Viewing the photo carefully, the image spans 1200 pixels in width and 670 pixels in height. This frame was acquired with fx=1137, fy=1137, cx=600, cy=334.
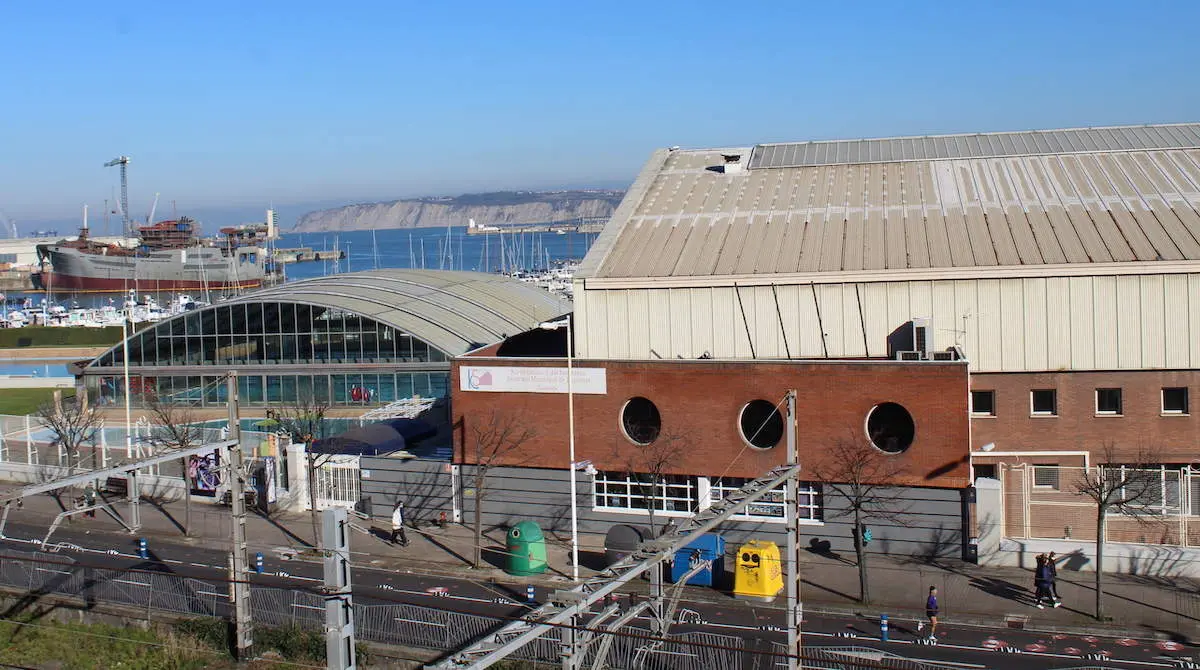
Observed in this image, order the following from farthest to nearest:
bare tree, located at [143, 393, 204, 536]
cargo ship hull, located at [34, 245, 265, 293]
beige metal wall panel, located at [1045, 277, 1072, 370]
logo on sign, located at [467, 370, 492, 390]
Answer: cargo ship hull, located at [34, 245, 265, 293], bare tree, located at [143, 393, 204, 536], logo on sign, located at [467, 370, 492, 390], beige metal wall panel, located at [1045, 277, 1072, 370]

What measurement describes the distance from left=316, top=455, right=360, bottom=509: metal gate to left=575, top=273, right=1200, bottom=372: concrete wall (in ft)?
27.6

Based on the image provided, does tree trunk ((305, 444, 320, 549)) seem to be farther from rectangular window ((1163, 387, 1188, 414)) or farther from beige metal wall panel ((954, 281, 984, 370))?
rectangular window ((1163, 387, 1188, 414))

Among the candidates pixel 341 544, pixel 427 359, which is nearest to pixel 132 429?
pixel 427 359

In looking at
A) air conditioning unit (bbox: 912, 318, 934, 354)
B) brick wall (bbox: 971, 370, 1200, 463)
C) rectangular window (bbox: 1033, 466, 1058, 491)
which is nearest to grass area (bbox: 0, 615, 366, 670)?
air conditioning unit (bbox: 912, 318, 934, 354)

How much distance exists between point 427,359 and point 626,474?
58.9 ft

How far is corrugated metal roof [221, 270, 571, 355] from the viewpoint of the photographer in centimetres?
4875

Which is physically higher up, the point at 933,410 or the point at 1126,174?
the point at 1126,174

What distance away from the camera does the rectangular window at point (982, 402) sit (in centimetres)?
3175

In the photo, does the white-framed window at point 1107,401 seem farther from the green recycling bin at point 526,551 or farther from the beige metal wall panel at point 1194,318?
the green recycling bin at point 526,551

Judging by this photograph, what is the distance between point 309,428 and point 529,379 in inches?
411

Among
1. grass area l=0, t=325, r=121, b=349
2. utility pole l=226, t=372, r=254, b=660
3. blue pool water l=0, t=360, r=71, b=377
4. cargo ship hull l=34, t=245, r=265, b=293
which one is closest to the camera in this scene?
utility pole l=226, t=372, r=254, b=660

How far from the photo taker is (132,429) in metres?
45.3

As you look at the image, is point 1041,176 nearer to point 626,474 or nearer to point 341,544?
point 626,474

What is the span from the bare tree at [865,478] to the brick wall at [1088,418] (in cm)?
386
